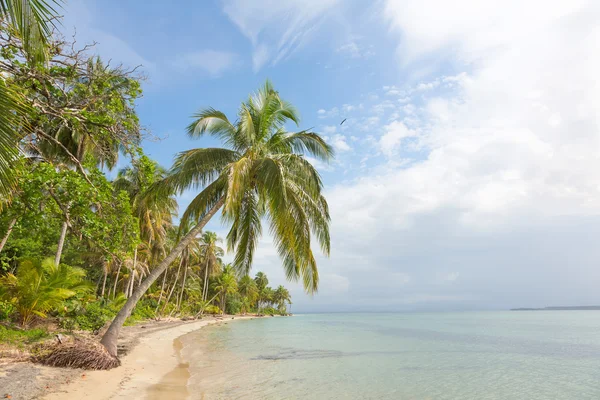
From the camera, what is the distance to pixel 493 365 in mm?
14172

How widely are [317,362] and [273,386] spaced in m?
4.84

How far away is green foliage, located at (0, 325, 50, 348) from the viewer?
351 inches

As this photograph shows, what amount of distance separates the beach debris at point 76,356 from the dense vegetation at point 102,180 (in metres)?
0.68

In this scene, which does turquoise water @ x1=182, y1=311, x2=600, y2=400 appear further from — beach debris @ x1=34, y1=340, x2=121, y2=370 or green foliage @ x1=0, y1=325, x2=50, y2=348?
green foliage @ x1=0, y1=325, x2=50, y2=348

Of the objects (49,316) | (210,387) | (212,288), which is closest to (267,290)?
(212,288)

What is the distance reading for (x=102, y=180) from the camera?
600cm

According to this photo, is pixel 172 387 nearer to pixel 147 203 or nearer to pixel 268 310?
pixel 147 203

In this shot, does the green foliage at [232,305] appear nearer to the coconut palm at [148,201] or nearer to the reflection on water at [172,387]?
the coconut palm at [148,201]

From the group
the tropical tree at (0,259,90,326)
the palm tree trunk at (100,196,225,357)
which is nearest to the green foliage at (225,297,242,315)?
the tropical tree at (0,259,90,326)

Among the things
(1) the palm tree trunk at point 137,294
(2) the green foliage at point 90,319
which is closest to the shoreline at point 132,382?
(1) the palm tree trunk at point 137,294

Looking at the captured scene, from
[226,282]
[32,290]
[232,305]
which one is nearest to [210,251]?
[226,282]

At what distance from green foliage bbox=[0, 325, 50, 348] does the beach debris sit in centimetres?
167

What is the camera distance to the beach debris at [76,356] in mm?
7386

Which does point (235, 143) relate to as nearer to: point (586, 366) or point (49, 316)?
point (49, 316)
